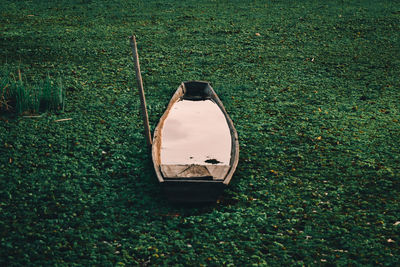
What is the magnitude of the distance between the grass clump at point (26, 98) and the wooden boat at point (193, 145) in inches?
60.3

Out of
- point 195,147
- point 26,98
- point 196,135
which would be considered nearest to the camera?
point 195,147

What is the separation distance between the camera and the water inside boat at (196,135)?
4.13 metres

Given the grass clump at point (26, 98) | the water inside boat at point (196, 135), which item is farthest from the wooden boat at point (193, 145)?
the grass clump at point (26, 98)

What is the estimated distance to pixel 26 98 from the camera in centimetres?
498

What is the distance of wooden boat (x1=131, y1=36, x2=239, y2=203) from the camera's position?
3410 millimetres

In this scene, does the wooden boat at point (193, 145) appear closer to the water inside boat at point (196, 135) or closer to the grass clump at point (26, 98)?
the water inside boat at point (196, 135)

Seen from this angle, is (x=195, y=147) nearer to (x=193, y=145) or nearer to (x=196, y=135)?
(x=193, y=145)

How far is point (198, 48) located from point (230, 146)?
367 cm

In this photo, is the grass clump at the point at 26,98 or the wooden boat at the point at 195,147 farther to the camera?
the grass clump at the point at 26,98

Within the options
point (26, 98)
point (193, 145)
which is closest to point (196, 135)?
point (193, 145)

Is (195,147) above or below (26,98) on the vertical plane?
below

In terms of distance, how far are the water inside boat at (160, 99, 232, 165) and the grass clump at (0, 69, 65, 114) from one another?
1.54 metres

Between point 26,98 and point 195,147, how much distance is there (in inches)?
90.0

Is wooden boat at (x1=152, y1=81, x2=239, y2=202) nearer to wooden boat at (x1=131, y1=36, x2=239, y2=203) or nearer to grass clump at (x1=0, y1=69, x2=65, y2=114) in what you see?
wooden boat at (x1=131, y1=36, x2=239, y2=203)
